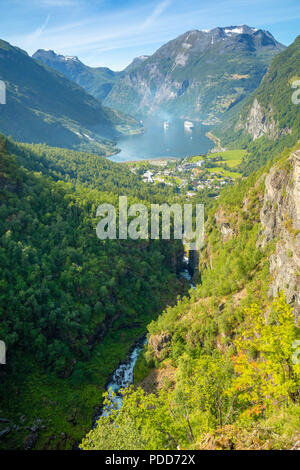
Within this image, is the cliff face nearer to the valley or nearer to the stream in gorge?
the valley

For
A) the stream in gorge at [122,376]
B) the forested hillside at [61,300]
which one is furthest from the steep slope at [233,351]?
the forested hillside at [61,300]

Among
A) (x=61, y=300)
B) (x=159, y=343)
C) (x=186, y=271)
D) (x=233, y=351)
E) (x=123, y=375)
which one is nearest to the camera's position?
(x=233, y=351)

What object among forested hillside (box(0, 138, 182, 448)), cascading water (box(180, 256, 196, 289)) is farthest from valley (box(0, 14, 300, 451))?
cascading water (box(180, 256, 196, 289))

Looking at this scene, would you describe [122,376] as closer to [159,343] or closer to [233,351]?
[159,343]

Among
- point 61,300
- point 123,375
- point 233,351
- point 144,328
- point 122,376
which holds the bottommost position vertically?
point 122,376

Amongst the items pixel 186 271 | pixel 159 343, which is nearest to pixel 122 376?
pixel 159 343

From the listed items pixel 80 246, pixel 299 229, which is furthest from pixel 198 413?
pixel 80 246
